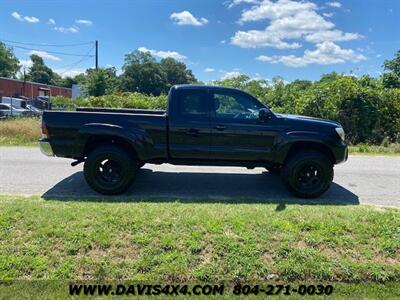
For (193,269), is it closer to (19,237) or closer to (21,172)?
(19,237)

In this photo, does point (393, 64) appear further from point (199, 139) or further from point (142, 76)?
point (199, 139)

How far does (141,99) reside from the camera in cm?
1895

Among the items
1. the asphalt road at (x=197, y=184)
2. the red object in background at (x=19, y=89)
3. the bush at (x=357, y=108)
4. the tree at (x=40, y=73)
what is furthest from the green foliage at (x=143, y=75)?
the asphalt road at (x=197, y=184)

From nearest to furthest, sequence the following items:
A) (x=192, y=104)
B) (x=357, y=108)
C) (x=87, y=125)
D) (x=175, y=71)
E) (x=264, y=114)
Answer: (x=87, y=125), (x=264, y=114), (x=192, y=104), (x=357, y=108), (x=175, y=71)

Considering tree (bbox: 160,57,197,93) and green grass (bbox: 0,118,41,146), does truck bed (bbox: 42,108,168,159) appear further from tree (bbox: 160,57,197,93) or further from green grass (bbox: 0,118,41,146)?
tree (bbox: 160,57,197,93)

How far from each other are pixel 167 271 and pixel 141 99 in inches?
619

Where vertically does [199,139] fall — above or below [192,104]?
below

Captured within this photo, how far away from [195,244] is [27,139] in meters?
12.0

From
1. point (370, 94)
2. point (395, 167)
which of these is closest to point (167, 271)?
point (395, 167)

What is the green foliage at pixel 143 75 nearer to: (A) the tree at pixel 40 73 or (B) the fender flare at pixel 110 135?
(A) the tree at pixel 40 73

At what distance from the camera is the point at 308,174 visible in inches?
260

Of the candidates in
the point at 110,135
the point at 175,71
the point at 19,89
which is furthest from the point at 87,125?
the point at 175,71

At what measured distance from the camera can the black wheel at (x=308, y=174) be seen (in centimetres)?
644

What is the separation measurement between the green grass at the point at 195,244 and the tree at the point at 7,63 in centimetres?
8855
